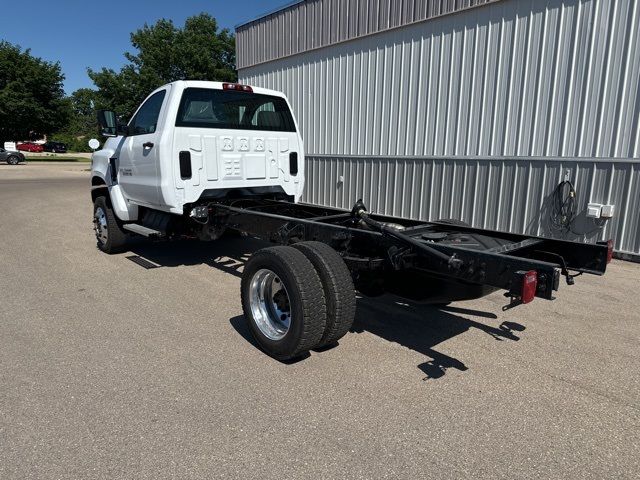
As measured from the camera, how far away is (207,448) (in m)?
2.68

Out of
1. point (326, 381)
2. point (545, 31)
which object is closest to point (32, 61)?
point (545, 31)

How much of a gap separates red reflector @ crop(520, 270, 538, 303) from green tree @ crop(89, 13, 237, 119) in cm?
3098

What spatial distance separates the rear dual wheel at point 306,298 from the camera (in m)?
3.50

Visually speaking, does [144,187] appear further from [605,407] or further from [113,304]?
[605,407]

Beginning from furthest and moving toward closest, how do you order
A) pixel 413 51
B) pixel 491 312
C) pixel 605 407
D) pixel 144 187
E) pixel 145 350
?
pixel 413 51 < pixel 144 187 < pixel 491 312 < pixel 145 350 < pixel 605 407

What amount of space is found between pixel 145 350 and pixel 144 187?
113 inches

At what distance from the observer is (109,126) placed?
6.74m

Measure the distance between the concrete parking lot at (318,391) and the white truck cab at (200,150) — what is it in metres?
1.33

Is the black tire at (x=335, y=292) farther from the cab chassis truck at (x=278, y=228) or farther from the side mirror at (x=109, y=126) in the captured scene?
the side mirror at (x=109, y=126)

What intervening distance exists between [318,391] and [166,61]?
109 feet

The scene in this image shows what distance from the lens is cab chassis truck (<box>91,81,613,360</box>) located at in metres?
3.49

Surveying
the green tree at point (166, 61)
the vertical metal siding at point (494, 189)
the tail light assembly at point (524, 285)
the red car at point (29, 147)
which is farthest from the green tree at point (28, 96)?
the tail light assembly at point (524, 285)

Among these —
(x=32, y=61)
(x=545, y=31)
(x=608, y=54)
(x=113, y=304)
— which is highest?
(x=32, y=61)

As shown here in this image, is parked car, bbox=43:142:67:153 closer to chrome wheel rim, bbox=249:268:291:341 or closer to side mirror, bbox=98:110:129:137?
side mirror, bbox=98:110:129:137
